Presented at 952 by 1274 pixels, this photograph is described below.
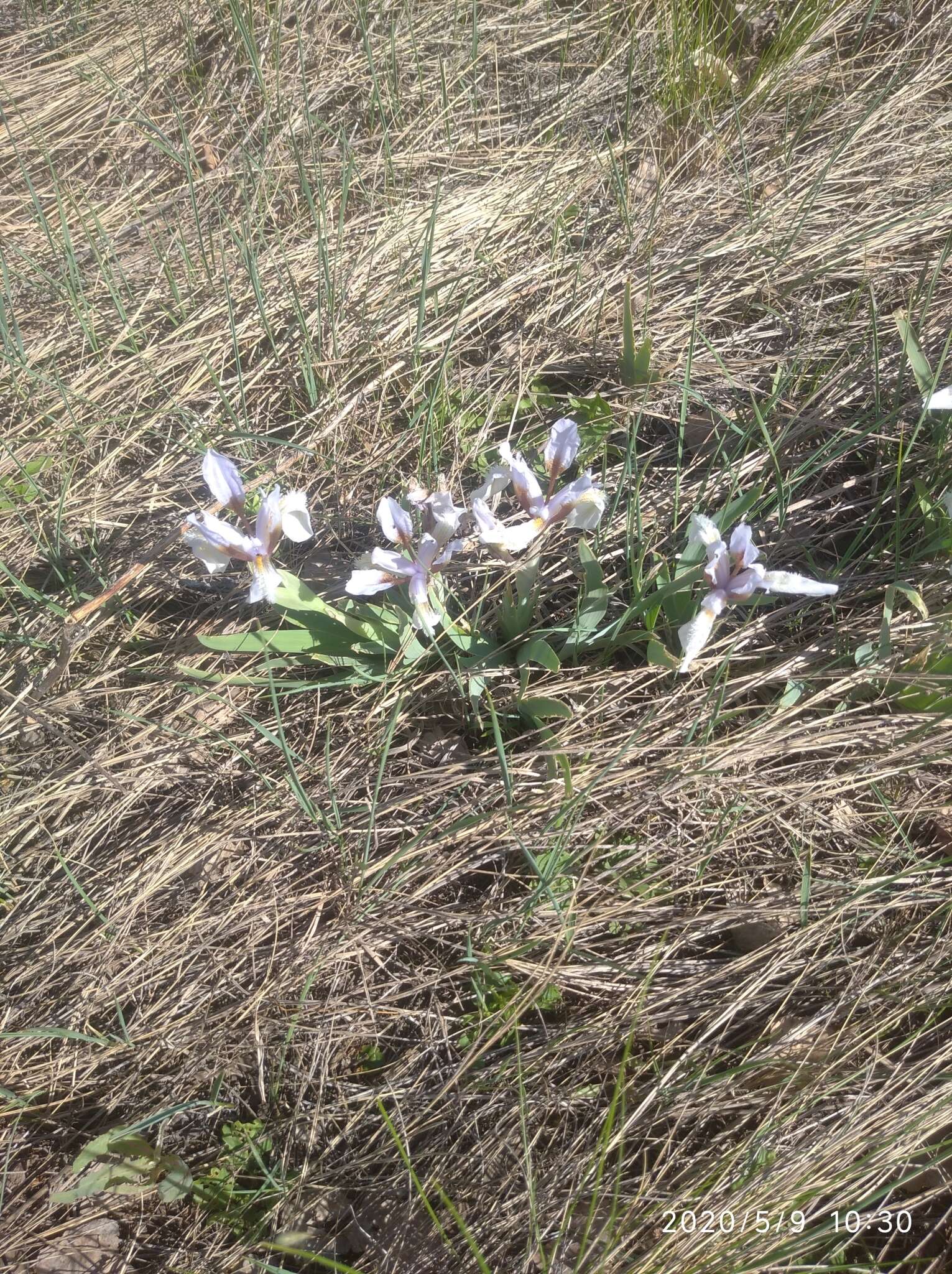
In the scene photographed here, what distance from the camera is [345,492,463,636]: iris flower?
1332 millimetres

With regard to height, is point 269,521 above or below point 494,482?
above

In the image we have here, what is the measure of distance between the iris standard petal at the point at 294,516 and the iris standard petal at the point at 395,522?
0.43ft

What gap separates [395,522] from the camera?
1349mm

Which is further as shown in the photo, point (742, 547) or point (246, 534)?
point (246, 534)

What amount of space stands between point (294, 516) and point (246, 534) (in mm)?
92

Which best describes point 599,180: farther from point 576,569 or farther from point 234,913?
point 234,913

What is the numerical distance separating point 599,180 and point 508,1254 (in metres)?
2.39

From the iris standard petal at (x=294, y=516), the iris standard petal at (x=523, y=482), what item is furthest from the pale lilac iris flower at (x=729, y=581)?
the iris standard petal at (x=294, y=516)

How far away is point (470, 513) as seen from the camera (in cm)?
157
